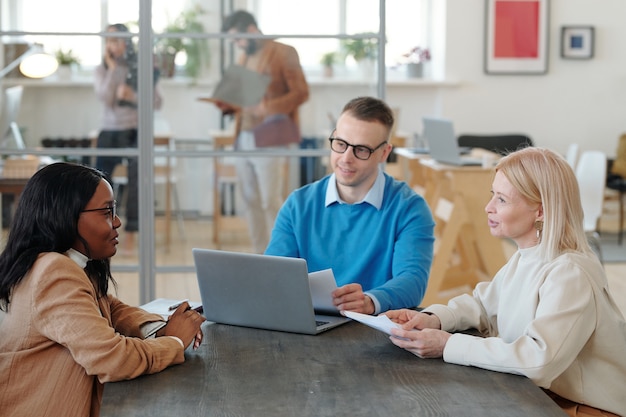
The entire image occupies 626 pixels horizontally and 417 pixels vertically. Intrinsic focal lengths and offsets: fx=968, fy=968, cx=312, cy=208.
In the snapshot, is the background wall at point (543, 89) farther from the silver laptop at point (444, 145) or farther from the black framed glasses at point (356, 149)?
the black framed glasses at point (356, 149)

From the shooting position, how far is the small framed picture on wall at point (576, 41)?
8.36 m

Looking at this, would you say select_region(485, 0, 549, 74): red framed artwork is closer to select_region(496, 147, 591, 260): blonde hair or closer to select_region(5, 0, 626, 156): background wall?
select_region(5, 0, 626, 156): background wall

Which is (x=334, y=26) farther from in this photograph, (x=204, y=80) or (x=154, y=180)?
(x=154, y=180)

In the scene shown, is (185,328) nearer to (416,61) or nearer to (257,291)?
(257,291)

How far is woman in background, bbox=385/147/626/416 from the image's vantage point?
1.73m

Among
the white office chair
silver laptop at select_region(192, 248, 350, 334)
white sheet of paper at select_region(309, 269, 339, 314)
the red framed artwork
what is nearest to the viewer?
silver laptop at select_region(192, 248, 350, 334)

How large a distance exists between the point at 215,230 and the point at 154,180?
1.30ft

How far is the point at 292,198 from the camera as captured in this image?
2.58 m

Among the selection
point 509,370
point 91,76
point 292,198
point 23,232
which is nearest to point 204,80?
point 91,76

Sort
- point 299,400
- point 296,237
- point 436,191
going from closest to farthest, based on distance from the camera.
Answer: point 299,400 < point 296,237 < point 436,191

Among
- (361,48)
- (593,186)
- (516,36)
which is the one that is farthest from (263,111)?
(516,36)

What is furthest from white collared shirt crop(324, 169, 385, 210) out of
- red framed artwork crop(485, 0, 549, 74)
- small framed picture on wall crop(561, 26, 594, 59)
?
small framed picture on wall crop(561, 26, 594, 59)

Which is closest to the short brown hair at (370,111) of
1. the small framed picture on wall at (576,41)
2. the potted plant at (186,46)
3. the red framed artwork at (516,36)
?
the potted plant at (186,46)

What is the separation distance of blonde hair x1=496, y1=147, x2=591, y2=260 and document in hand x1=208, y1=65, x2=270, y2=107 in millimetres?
2521
